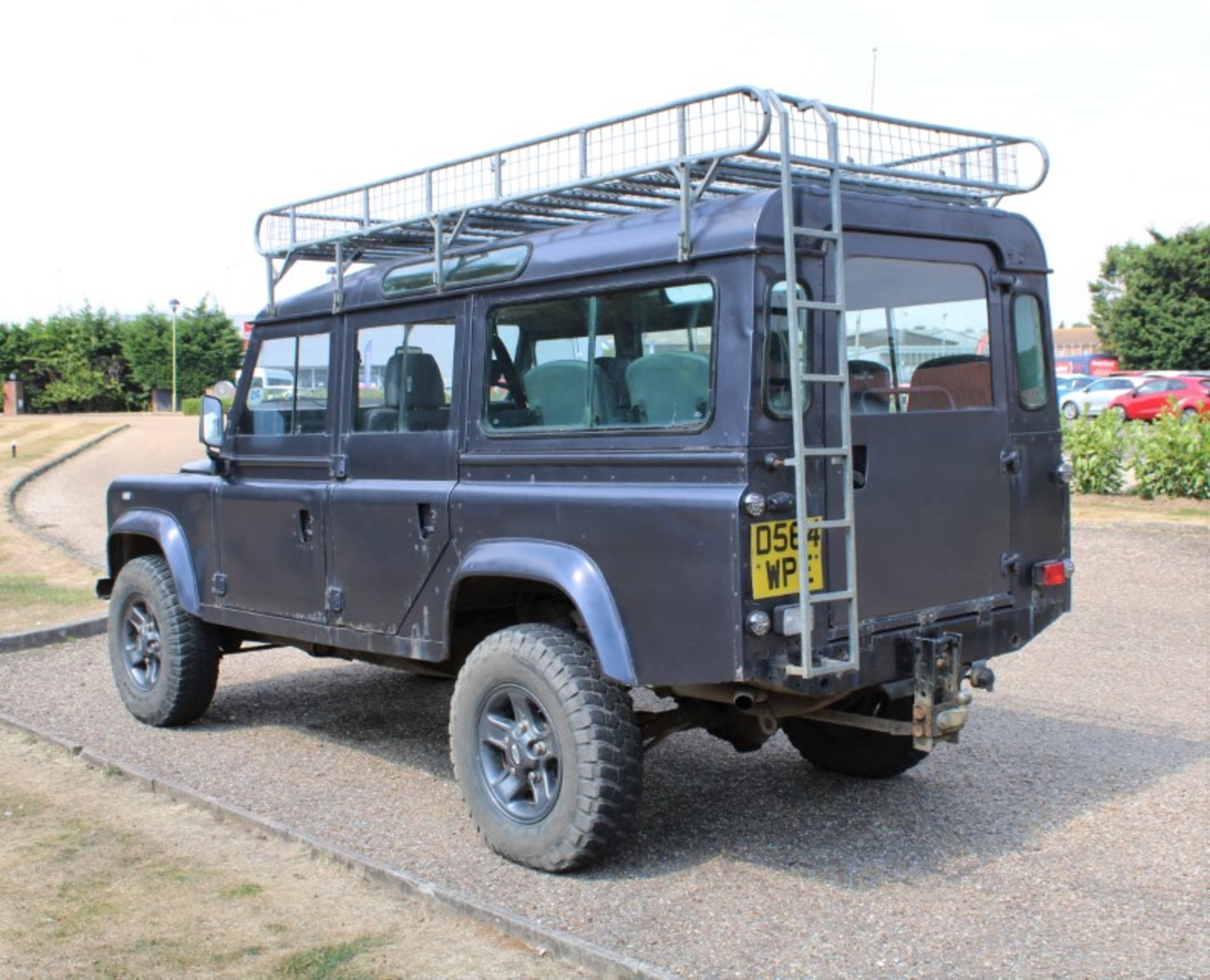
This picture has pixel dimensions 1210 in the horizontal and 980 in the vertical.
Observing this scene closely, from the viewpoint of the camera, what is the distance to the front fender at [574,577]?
4695mm

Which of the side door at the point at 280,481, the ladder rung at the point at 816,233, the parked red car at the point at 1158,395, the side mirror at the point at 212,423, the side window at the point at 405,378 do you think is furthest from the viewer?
the parked red car at the point at 1158,395

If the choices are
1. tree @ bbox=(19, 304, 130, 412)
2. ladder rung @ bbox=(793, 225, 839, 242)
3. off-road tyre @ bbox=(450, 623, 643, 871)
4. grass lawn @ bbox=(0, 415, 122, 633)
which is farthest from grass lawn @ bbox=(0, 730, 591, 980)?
tree @ bbox=(19, 304, 130, 412)

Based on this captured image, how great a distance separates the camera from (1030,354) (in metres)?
5.60

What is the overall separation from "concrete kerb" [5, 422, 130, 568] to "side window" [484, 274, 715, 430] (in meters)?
9.77

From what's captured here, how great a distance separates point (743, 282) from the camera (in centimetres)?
457

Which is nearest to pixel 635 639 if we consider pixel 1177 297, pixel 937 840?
pixel 937 840

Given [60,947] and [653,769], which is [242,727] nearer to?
[653,769]

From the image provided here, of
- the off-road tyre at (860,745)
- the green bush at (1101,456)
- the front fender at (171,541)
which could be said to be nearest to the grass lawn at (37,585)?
the front fender at (171,541)

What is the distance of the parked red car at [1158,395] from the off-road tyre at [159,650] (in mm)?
30536

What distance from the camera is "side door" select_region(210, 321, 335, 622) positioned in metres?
6.28

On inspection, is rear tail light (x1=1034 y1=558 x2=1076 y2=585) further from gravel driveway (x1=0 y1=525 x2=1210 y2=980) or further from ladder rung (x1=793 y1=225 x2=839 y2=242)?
ladder rung (x1=793 y1=225 x2=839 y2=242)

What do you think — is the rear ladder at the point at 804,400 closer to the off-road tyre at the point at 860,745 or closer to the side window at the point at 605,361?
the side window at the point at 605,361

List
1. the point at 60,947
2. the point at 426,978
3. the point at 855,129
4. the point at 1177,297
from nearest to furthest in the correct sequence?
the point at 426,978 → the point at 60,947 → the point at 855,129 → the point at 1177,297

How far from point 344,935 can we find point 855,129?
3.47 m
